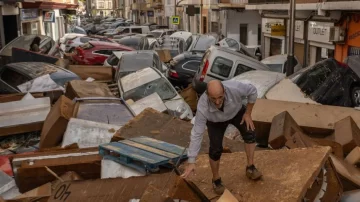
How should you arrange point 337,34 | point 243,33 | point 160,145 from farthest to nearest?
point 243,33
point 337,34
point 160,145

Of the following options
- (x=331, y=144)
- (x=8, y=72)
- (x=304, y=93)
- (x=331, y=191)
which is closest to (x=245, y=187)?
(x=331, y=191)

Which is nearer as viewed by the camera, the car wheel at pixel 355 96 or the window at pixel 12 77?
the car wheel at pixel 355 96

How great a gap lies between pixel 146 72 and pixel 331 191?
724 cm

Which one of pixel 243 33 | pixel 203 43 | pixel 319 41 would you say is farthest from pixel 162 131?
pixel 243 33

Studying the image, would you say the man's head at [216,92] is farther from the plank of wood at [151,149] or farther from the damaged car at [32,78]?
the damaged car at [32,78]

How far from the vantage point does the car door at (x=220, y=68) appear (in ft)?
39.9

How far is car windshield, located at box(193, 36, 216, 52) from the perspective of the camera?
21.0 meters

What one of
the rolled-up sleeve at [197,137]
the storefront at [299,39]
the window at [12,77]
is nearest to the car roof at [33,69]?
the window at [12,77]

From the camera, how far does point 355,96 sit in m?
8.37

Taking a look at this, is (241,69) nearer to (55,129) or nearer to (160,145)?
(55,129)

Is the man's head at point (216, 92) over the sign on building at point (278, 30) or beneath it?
over

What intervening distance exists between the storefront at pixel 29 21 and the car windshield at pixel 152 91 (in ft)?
56.4

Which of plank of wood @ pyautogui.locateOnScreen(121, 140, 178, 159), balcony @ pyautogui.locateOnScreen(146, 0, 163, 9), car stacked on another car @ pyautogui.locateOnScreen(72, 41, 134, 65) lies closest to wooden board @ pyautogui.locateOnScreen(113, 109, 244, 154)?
plank of wood @ pyautogui.locateOnScreen(121, 140, 178, 159)

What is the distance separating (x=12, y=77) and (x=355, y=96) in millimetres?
7806
